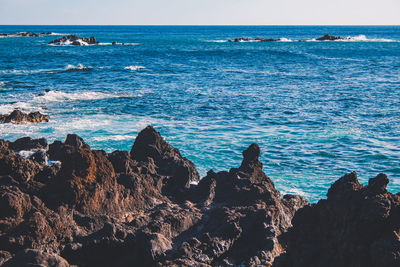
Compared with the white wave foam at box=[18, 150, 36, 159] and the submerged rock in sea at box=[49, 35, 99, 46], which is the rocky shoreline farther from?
the submerged rock in sea at box=[49, 35, 99, 46]

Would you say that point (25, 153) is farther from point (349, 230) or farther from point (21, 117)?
point (349, 230)

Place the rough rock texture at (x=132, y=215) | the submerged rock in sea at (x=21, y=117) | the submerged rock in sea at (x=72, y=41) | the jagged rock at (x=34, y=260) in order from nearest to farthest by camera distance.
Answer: the jagged rock at (x=34, y=260) → the rough rock texture at (x=132, y=215) → the submerged rock in sea at (x=21, y=117) → the submerged rock in sea at (x=72, y=41)

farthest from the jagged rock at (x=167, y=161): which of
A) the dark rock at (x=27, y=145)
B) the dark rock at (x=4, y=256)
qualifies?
the dark rock at (x=4, y=256)

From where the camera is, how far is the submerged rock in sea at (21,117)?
21.2 m

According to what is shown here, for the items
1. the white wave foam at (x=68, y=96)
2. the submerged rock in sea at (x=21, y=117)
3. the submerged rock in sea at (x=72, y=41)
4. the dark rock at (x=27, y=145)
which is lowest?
the submerged rock in sea at (x=21, y=117)

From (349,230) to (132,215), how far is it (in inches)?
187

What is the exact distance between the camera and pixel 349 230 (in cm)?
612

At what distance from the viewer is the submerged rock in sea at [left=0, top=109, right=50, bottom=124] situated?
21.2 meters

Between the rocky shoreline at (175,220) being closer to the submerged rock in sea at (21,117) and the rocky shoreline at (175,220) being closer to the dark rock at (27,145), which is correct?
the dark rock at (27,145)

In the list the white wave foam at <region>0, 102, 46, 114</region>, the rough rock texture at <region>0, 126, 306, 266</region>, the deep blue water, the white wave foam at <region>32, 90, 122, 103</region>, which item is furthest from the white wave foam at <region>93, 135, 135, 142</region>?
the white wave foam at <region>32, 90, 122, 103</region>

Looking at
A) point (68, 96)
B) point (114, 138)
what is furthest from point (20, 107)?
point (114, 138)

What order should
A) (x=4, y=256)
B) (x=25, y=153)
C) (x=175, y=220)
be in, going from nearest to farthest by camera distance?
(x=4, y=256) → (x=175, y=220) → (x=25, y=153)

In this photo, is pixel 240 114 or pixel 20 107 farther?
pixel 20 107

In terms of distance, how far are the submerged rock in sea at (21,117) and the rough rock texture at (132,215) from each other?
11.0 meters
